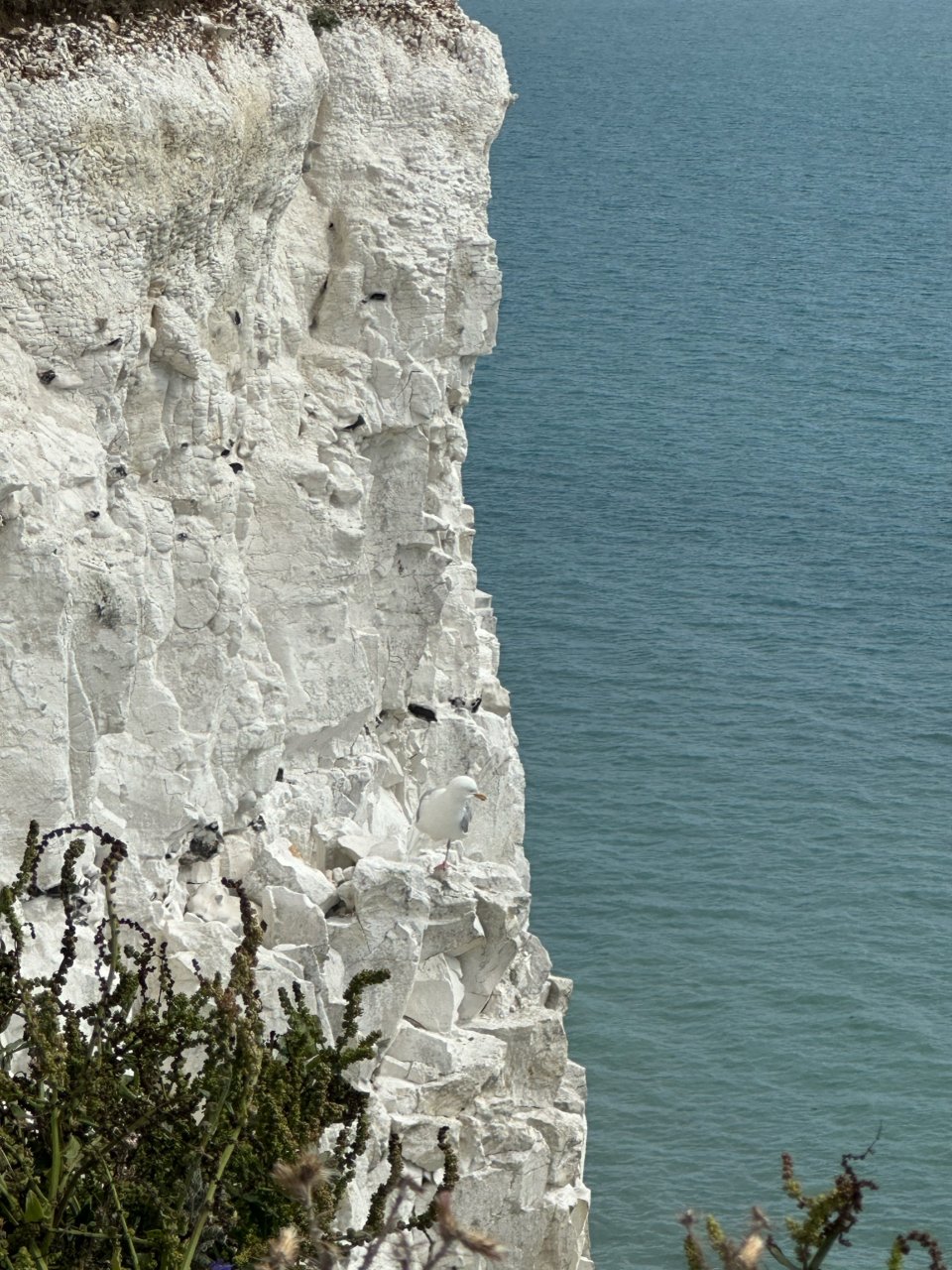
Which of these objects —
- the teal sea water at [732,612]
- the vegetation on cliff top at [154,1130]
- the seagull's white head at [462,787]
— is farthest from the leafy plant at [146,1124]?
the teal sea water at [732,612]

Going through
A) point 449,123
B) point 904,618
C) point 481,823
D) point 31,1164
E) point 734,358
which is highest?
point 734,358

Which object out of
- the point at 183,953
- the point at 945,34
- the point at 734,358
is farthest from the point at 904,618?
the point at 945,34

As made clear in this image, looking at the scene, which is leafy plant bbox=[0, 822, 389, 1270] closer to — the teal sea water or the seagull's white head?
the seagull's white head

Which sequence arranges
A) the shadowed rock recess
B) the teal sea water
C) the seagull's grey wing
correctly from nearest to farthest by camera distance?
1. the shadowed rock recess
2. the seagull's grey wing
3. the teal sea water

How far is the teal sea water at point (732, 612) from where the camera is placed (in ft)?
89.5

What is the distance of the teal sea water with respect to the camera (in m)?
27.3

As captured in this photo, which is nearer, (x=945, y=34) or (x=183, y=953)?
(x=183, y=953)

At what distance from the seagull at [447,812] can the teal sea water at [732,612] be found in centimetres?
740

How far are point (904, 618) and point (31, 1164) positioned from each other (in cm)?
3746

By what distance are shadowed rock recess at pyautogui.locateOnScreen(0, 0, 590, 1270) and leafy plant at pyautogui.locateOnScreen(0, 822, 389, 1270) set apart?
3.41m

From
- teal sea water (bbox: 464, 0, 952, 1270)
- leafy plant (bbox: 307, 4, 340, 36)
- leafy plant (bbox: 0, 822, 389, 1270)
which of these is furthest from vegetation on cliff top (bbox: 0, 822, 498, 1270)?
teal sea water (bbox: 464, 0, 952, 1270)

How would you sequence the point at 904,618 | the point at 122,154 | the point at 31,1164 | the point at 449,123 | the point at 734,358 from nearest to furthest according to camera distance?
the point at 31,1164 < the point at 122,154 < the point at 449,123 < the point at 904,618 < the point at 734,358

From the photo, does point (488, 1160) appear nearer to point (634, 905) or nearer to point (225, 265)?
point (225, 265)

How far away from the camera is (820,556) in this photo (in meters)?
47.8
